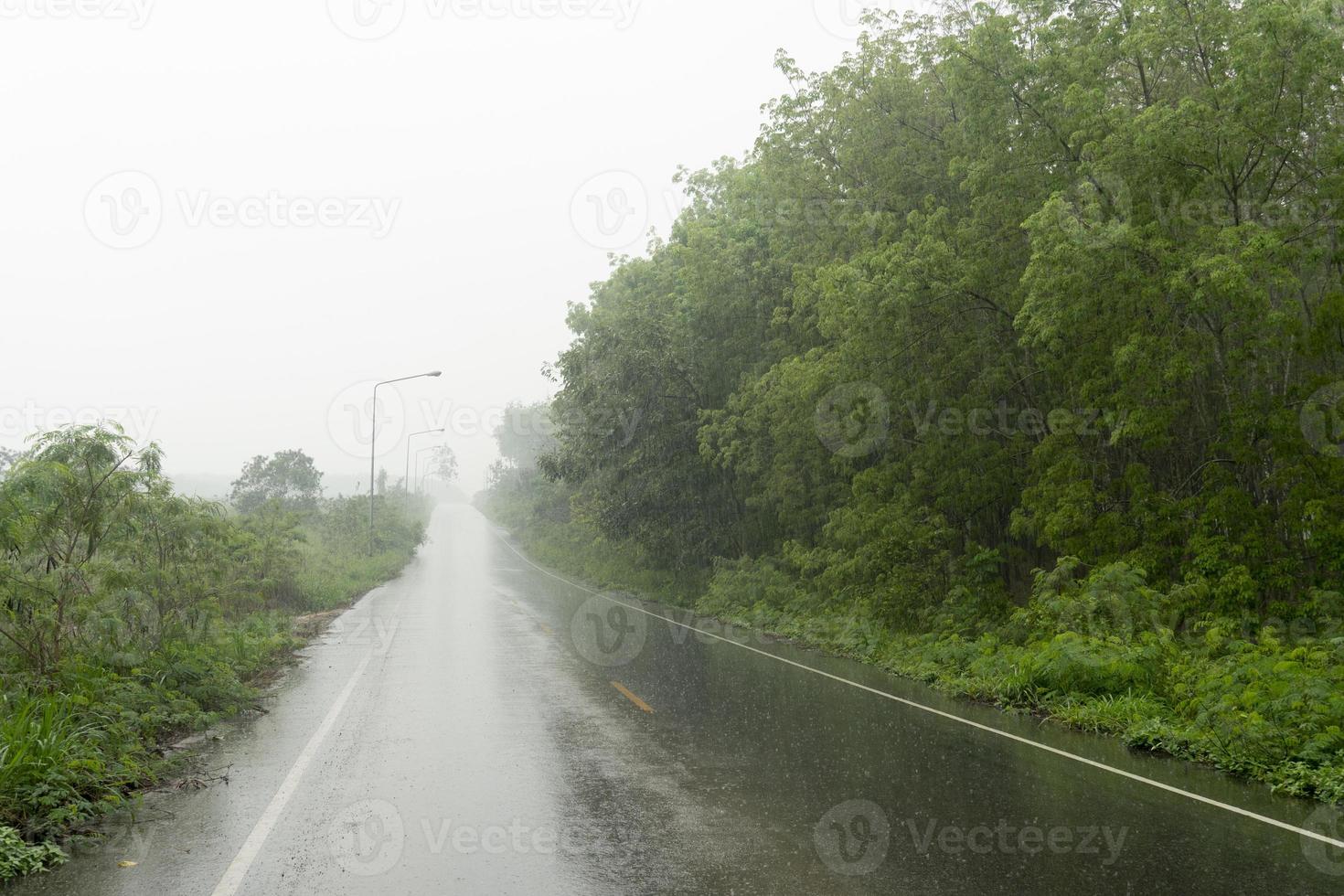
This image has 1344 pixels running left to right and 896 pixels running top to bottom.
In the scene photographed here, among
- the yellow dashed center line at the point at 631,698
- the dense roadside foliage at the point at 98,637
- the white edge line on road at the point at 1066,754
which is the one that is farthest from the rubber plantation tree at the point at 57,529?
the white edge line on road at the point at 1066,754

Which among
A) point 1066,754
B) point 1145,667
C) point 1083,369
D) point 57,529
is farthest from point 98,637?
point 1083,369

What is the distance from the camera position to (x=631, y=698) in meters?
11.9

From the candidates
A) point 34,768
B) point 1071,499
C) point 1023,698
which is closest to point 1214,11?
point 1071,499

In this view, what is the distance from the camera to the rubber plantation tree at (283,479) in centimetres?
6159

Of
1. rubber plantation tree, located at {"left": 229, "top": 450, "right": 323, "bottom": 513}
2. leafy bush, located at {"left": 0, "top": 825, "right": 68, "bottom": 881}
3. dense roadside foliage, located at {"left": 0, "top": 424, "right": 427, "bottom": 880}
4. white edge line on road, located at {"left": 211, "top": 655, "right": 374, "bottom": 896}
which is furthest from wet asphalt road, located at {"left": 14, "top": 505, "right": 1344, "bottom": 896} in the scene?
rubber plantation tree, located at {"left": 229, "top": 450, "right": 323, "bottom": 513}

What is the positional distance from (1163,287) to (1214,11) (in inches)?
155

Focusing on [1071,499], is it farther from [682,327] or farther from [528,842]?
[682,327]

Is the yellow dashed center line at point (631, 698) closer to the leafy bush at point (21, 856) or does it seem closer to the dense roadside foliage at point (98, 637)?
the dense roadside foliage at point (98, 637)

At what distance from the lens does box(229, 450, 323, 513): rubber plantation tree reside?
61.6m

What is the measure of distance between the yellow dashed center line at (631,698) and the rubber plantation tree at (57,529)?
6.01 meters

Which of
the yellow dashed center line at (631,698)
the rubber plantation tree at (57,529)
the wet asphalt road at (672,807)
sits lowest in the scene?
the yellow dashed center line at (631,698)

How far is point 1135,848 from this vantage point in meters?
6.26

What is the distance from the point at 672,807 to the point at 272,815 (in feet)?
9.23

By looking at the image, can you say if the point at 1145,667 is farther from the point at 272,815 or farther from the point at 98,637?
the point at 98,637
